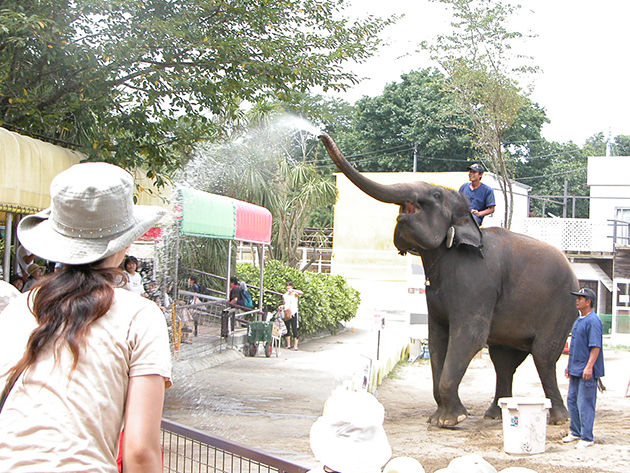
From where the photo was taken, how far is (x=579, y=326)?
7.00 meters

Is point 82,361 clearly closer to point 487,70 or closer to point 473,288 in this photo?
point 473,288

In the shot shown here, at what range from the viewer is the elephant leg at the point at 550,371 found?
8125mm

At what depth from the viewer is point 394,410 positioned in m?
9.17

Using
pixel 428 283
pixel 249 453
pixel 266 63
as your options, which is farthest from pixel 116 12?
pixel 249 453

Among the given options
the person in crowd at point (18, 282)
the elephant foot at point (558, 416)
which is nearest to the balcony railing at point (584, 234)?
the elephant foot at point (558, 416)

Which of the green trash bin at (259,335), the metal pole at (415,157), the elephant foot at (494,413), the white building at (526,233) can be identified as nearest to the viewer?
the elephant foot at (494,413)

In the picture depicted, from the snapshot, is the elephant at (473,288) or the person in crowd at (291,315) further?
the person in crowd at (291,315)

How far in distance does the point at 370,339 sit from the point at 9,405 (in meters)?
19.0

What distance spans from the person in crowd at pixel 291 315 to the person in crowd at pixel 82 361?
51.0 feet

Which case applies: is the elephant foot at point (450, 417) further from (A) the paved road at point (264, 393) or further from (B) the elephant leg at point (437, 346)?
(A) the paved road at point (264, 393)

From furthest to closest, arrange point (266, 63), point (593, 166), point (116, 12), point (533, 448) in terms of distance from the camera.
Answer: point (593, 166) < point (266, 63) < point (116, 12) < point (533, 448)

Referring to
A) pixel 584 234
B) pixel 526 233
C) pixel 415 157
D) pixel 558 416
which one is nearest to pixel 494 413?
pixel 558 416

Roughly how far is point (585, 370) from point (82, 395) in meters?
6.04

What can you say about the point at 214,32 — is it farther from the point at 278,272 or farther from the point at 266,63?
the point at 278,272
